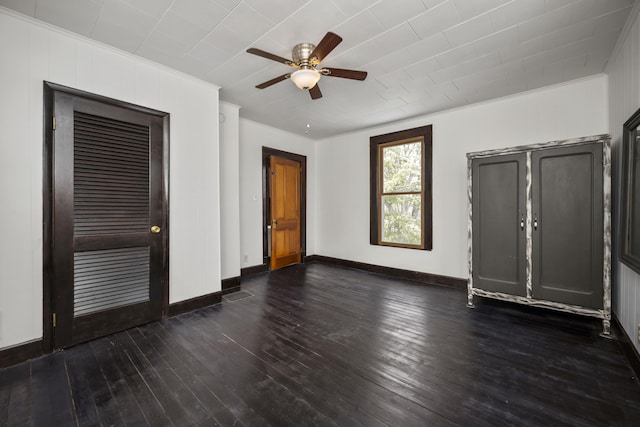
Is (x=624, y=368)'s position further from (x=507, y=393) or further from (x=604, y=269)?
(x=507, y=393)

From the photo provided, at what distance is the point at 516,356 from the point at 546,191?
5.77 feet

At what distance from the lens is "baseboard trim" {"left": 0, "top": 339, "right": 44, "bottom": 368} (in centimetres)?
214

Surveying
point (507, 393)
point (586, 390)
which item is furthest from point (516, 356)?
point (507, 393)

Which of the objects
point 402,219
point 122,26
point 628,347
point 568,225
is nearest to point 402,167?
point 402,219

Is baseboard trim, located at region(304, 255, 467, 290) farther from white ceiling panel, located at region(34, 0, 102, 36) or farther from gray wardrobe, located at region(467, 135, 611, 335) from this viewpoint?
white ceiling panel, located at region(34, 0, 102, 36)

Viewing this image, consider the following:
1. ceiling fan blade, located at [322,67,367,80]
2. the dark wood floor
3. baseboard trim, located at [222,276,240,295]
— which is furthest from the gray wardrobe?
baseboard trim, located at [222,276,240,295]

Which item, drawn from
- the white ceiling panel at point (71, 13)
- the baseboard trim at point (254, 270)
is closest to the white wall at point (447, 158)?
the baseboard trim at point (254, 270)

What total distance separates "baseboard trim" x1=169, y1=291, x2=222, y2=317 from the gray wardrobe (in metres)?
3.18

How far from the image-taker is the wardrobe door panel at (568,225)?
2701 mm

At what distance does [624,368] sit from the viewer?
2.09 metres

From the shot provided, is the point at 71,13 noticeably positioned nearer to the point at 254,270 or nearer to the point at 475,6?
the point at 475,6

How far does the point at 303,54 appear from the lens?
99.8 inches

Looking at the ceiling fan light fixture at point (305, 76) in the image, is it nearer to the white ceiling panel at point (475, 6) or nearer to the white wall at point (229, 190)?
the white ceiling panel at point (475, 6)

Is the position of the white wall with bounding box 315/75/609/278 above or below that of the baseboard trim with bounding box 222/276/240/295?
above
